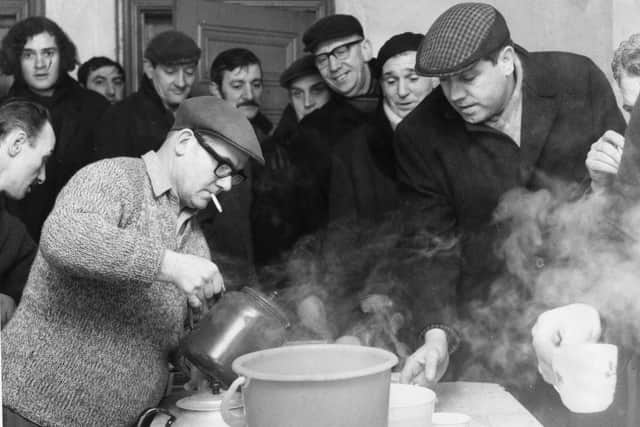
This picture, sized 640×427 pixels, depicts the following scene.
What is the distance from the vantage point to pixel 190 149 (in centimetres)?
244

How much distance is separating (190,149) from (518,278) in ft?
3.77

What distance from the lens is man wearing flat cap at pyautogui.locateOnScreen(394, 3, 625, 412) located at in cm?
264

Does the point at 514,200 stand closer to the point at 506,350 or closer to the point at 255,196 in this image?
the point at 506,350

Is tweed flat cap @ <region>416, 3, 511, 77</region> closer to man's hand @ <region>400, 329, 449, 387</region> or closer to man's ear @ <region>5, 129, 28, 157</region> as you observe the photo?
man's hand @ <region>400, 329, 449, 387</region>

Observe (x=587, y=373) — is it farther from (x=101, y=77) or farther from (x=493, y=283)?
(x=101, y=77)

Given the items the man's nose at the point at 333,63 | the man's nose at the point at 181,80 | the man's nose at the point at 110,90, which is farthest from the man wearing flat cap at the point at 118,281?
the man's nose at the point at 110,90

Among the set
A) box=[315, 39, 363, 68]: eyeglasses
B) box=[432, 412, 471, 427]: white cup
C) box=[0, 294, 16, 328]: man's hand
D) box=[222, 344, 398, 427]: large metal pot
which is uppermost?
box=[315, 39, 363, 68]: eyeglasses

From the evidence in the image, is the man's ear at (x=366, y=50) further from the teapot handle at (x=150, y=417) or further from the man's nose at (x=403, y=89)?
the teapot handle at (x=150, y=417)

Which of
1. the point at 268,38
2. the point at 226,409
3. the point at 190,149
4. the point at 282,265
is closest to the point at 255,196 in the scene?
the point at 282,265

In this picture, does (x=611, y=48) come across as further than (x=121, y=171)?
Yes

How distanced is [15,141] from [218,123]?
962 millimetres

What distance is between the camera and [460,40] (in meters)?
2.45

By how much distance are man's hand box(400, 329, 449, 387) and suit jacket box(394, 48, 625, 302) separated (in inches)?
23.7

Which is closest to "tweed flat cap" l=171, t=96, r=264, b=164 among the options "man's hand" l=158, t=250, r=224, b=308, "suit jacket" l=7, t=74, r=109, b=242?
"man's hand" l=158, t=250, r=224, b=308
